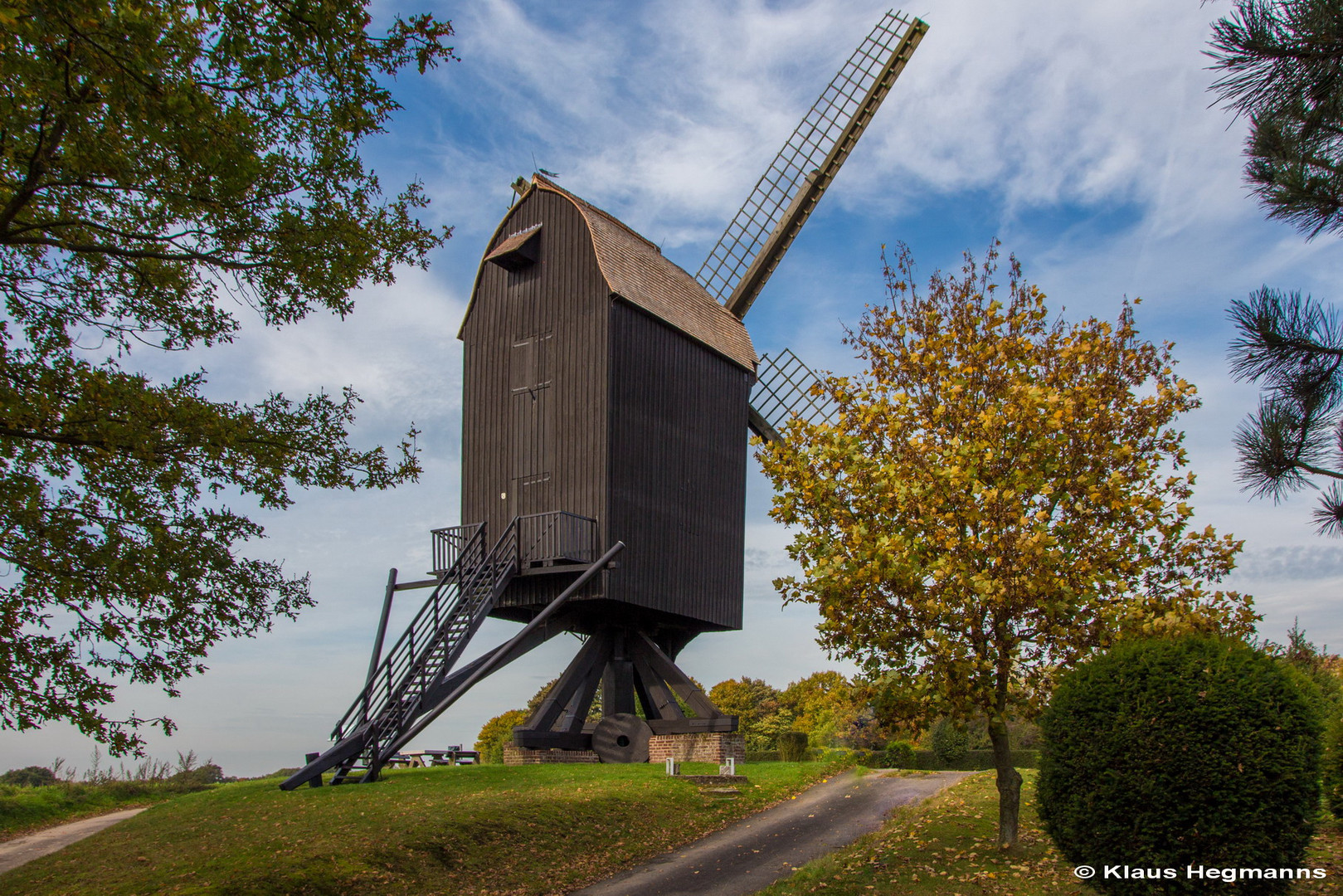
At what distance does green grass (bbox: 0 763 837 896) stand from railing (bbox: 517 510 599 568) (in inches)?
161

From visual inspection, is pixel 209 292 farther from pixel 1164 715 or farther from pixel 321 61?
pixel 1164 715

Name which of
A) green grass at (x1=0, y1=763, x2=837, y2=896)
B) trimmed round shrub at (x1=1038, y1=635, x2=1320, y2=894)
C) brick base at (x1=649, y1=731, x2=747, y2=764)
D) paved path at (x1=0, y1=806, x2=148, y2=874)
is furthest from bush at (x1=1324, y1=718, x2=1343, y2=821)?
paved path at (x1=0, y1=806, x2=148, y2=874)

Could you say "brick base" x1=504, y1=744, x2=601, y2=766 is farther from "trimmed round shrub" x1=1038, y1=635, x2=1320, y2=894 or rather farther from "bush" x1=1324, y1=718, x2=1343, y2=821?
"bush" x1=1324, y1=718, x2=1343, y2=821

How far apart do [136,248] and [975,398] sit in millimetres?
8944

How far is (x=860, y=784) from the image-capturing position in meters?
19.9

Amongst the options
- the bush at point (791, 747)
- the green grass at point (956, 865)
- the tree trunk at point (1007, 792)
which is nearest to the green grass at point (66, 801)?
the green grass at point (956, 865)

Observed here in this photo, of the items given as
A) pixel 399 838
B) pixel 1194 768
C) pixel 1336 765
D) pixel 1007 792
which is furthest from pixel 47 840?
pixel 1336 765

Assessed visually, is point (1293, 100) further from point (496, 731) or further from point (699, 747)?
point (496, 731)

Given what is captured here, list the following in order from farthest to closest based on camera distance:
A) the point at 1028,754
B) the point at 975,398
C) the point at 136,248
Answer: the point at 1028,754 < the point at 975,398 < the point at 136,248

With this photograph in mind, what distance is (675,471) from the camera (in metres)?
21.4

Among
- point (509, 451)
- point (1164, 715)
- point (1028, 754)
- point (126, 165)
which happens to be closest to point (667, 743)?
point (509, 451)

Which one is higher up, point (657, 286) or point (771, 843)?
point (657, 286)

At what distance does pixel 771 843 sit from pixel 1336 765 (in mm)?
7080

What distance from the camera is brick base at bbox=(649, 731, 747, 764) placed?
66.8 feet
